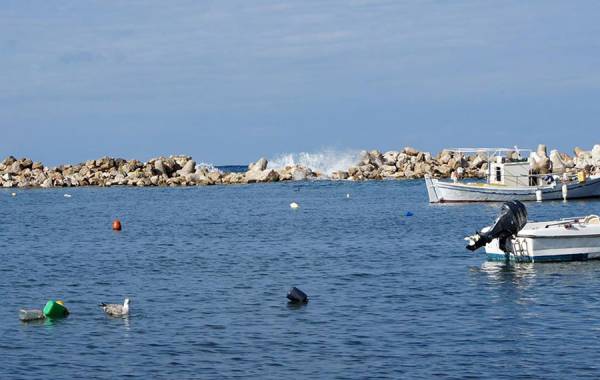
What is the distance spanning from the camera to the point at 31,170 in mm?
146375

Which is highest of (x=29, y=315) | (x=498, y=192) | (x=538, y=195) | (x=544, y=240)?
(x=498, y=192)

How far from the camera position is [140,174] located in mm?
134000

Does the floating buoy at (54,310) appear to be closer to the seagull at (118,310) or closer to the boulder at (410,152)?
the seagull at (118,310)

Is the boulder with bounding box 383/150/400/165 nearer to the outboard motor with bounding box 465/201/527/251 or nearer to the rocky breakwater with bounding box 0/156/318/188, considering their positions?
the rocky breakwater with bounding box 0/156/318/188

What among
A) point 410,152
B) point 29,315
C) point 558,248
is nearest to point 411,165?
point 410,152

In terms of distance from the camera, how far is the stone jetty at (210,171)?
126 metres

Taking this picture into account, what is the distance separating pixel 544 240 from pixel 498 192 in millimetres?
35451

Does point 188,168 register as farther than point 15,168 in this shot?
No

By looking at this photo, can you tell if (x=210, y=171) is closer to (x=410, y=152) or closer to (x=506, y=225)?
(x=410, y=152)

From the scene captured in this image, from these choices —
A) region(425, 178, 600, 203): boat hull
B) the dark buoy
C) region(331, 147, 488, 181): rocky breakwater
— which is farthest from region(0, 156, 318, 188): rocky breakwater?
the dark buoy

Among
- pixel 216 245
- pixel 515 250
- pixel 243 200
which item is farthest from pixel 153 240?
pixel 243 200

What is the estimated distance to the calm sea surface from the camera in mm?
22625

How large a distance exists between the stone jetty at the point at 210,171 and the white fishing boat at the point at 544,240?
8174cm

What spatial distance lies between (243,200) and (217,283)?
198 feet
